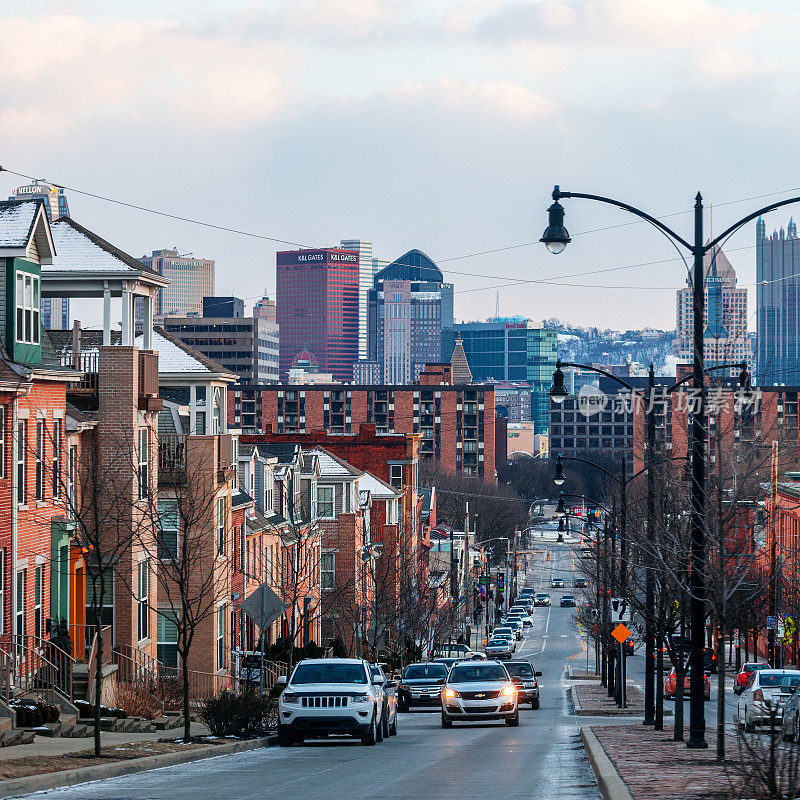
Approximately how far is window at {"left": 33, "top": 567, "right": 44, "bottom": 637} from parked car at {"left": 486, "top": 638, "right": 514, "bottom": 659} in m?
54.9

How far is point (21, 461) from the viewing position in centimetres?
2895

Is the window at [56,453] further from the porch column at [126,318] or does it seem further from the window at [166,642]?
the window at [166,642]

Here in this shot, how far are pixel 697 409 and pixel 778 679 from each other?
1665 cm

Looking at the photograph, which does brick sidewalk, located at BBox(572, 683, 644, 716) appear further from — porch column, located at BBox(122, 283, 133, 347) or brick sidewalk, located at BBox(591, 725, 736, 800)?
porch column, located at BBox(122, 283, 133, 347)

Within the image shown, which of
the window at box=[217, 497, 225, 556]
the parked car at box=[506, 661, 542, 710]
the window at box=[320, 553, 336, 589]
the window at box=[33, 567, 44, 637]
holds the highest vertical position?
the window at box=[217, 497, 225, 556]

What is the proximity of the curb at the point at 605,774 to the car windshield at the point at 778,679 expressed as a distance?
12.3 m

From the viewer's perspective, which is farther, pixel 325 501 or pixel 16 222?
pixel 325 501

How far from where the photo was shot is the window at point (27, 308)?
30031 mm

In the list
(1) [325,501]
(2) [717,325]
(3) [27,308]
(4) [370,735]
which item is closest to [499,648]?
(1) [325,501]

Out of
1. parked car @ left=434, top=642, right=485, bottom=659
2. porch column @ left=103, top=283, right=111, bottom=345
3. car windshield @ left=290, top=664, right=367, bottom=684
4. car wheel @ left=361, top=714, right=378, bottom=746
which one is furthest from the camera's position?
parked car @ left=434, top=642, right=485, bottom=659

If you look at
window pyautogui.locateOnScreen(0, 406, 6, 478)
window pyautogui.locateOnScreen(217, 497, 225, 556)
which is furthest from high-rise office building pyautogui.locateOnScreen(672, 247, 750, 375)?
window pyautogui.locateOnScreen(217, 497, 225, 556)

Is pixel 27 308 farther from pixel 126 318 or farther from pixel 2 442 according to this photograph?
pixel 126 318

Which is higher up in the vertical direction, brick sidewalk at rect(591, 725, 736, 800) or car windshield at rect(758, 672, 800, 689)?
brick sidewalk at rect(591, 725, 736, 800)

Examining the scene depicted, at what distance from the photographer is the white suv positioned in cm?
2469
